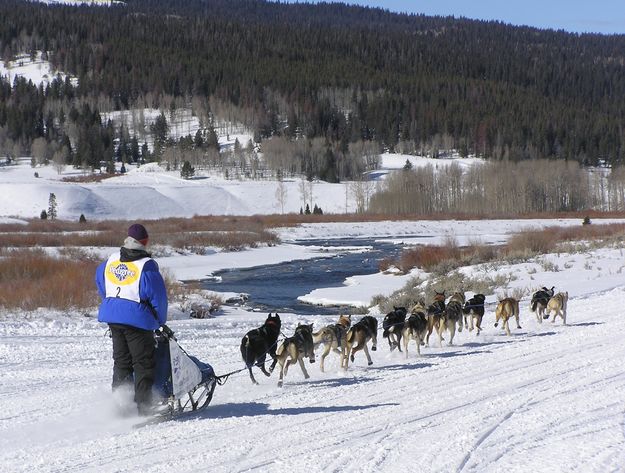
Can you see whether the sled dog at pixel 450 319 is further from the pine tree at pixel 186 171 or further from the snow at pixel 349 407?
the pine tree at pixel 186 171

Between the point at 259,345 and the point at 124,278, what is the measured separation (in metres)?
2.24

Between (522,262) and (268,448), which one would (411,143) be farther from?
(268,448)

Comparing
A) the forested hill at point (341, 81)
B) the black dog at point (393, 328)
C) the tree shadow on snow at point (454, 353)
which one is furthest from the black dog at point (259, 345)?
the forested hill at point (341, 81)

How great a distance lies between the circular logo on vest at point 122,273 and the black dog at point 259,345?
197 cm

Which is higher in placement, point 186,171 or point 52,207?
point 186,171

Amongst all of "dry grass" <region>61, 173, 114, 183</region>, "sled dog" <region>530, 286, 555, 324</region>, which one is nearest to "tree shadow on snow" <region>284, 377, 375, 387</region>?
"sled dog" <region>530, 286, 555, 324</region>

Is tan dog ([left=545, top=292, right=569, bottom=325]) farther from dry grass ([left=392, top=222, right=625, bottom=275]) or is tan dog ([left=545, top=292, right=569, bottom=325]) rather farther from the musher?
dry grass ([left=392, top=222, right=625, bottom=275])

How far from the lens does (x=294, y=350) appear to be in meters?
8.58

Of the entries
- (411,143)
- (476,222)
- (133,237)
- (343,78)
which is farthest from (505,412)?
(343,78)

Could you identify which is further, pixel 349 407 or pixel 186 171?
pixel 186 171

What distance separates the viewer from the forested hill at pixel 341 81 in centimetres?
13294

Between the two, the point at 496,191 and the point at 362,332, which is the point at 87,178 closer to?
the point at 496,191

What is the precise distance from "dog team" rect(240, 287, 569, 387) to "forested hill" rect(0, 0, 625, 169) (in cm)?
10368

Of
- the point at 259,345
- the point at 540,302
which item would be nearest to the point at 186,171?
the point at 540,302
